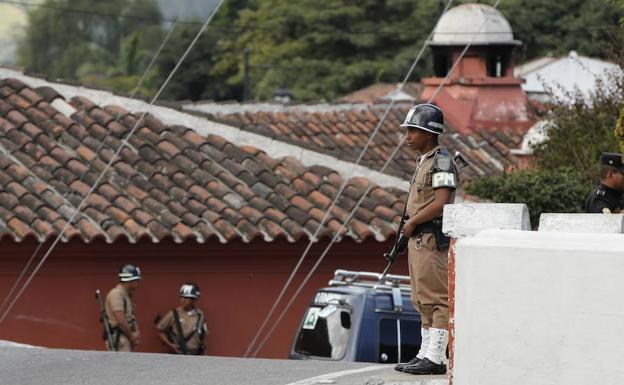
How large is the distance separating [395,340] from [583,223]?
6.03 m

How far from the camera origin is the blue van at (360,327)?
45.2 feet

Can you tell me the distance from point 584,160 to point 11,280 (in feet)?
27.0

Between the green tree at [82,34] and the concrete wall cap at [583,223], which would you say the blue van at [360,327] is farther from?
the green tree at [82,34]

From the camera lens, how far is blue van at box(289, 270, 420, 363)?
543 inches

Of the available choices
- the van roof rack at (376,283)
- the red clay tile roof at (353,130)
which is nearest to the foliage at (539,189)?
the red clay tile roof at (353,130)

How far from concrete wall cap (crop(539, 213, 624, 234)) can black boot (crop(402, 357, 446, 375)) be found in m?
1.43

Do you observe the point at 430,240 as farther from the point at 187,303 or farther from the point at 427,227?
the point at 187,303

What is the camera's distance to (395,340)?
46.0 feet

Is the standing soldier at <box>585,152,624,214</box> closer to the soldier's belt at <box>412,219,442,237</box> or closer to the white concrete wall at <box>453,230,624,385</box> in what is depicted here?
the soldier's belt at <box>412,219,442,237</box>

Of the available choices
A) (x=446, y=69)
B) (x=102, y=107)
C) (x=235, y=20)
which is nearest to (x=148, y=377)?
(x=102, y=107)

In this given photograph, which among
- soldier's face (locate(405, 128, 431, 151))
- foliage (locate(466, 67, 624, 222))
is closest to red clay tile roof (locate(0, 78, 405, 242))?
foliage (locate(466, 67, 624, 222))

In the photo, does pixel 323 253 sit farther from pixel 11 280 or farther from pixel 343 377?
pixel 343 377

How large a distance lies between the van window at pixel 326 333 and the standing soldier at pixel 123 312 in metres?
2.77

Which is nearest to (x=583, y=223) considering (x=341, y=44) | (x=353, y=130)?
(x=353, y=130)
